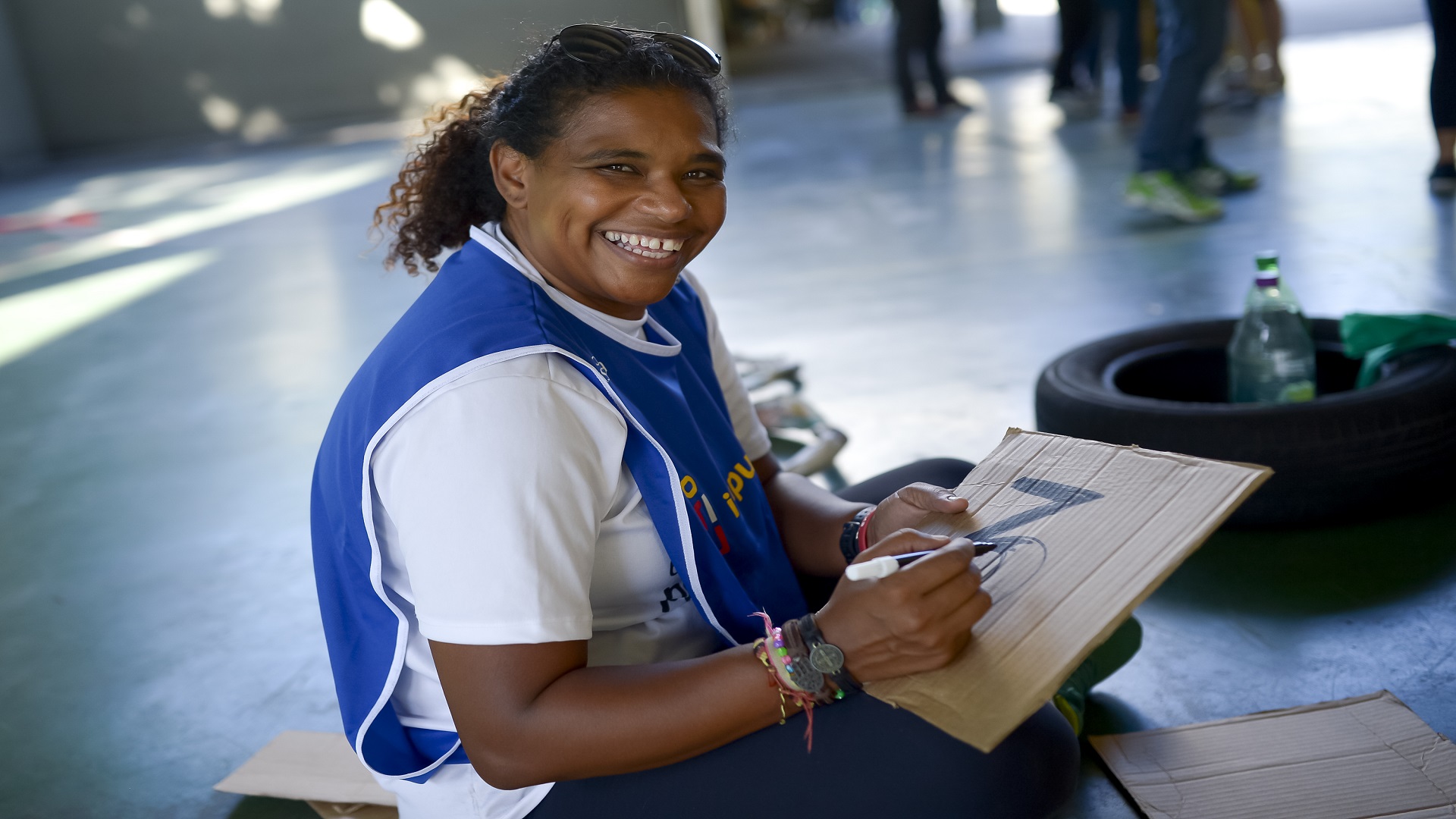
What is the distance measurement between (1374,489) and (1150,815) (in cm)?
90

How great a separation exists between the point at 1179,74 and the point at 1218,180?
52cm

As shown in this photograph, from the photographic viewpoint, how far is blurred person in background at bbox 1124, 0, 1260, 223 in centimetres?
418

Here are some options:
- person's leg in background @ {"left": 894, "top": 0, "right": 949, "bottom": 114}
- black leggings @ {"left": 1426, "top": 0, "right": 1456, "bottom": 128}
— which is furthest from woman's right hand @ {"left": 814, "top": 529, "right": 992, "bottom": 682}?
person's leg in background @ {"left": 894, "top": 0, "right": 949, "bottom": 114}

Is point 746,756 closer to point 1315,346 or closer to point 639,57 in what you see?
point 639,57

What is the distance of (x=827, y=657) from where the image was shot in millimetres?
1012

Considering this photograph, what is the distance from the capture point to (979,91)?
338 inches

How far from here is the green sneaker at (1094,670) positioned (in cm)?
153

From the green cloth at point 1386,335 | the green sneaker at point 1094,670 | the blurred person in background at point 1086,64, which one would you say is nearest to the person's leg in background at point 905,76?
the blurred person in background at point 1086,64

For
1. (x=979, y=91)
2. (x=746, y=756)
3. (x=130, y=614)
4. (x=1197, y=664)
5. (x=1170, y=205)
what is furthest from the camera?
(x=979, y=91)

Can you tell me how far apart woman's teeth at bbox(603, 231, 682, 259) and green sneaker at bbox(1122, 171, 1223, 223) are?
354 cm

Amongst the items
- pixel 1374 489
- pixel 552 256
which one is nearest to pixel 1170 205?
pixel 1374 489

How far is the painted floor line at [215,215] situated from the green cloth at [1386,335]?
18.6 ft

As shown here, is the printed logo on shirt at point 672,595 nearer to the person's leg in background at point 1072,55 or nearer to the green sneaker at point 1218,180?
the green sneaker at point 1218,180

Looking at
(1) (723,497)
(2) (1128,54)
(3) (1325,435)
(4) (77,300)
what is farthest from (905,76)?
(1) (723,497)
